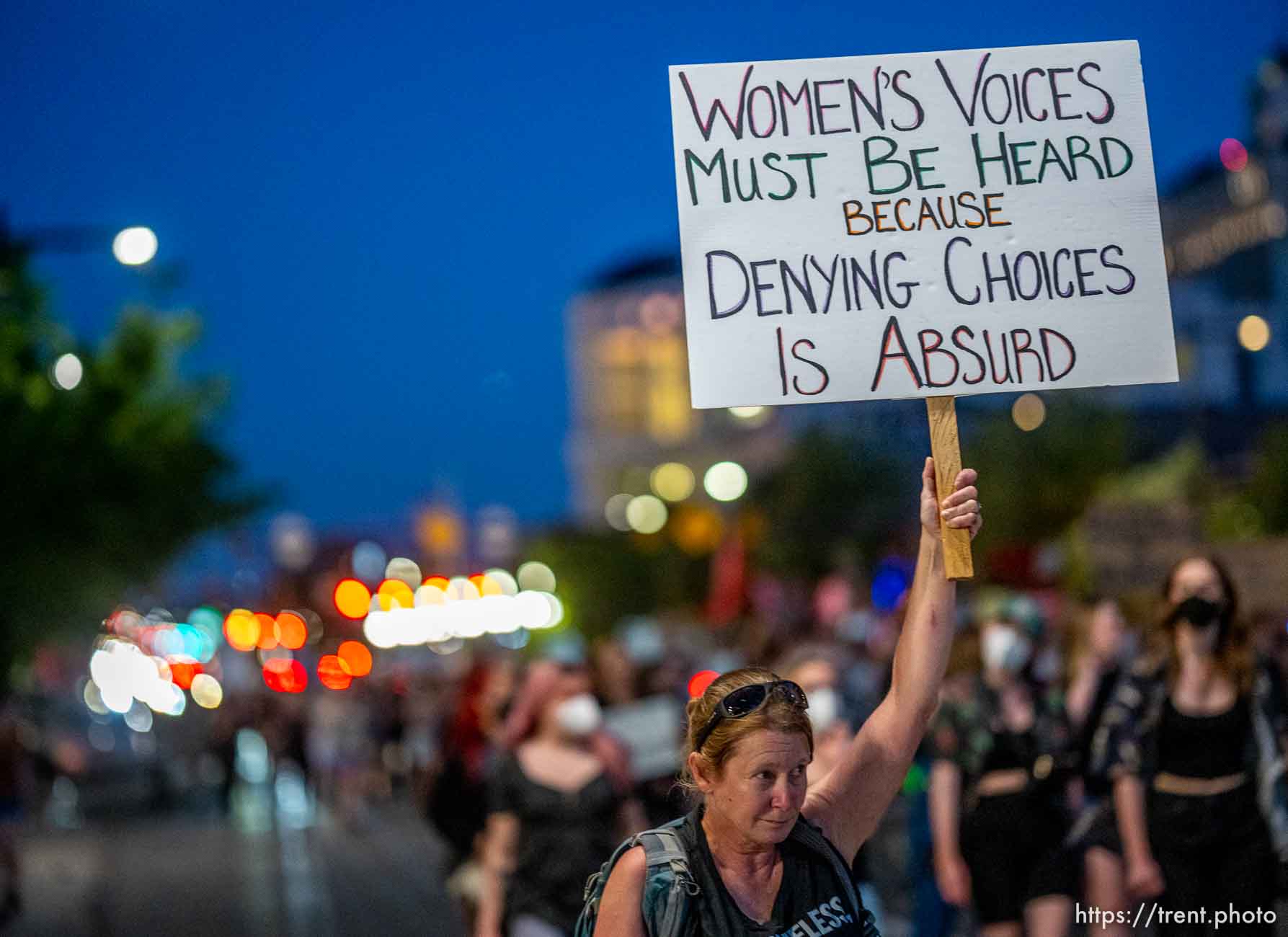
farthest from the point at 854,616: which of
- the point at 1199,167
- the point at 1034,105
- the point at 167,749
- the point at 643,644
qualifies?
the point at 1199,167

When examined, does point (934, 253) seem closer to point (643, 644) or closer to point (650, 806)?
point (650, 806)

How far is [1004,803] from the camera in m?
7.70

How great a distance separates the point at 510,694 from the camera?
10227 millimetres

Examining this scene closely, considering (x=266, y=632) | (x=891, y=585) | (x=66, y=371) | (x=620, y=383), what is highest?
(x=620, y=383)

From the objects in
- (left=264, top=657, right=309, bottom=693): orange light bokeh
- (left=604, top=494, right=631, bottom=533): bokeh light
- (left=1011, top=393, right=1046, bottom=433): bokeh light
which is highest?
(left=604, top=494, right=631, bottom=533): bokeh light

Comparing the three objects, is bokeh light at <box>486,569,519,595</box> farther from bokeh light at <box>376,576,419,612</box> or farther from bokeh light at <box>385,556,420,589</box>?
bokeh light at <box>385,556,420,589</box>

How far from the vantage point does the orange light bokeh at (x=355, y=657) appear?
302 ft

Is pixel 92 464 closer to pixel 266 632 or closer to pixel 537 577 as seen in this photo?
pixel 266 632

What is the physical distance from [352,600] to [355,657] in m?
6.78

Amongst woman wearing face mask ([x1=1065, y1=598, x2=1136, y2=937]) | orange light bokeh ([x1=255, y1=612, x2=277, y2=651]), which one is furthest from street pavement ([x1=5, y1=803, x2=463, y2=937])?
orange light bokeh ([x1=255, y1=612, x2=277, y2=651])

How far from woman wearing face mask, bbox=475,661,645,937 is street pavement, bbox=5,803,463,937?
6319 mm

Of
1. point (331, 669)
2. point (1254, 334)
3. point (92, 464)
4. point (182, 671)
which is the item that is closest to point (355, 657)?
point (331, 669)

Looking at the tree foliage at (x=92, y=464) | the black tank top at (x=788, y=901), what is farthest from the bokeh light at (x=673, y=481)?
the black tank top at (x=788, y=901)

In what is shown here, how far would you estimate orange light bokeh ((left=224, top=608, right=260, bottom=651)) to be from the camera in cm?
8362
